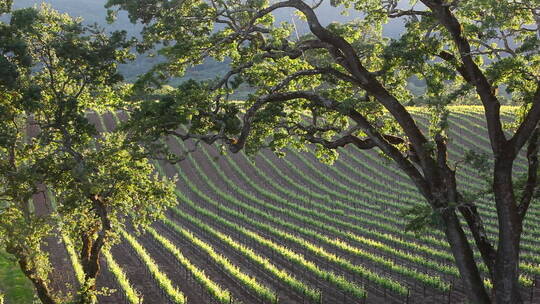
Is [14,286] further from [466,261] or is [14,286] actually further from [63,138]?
[466,261]

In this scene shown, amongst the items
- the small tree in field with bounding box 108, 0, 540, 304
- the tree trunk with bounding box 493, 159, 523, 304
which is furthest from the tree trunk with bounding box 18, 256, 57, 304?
the tree trunk with bounding box 493, 159, 523, 304

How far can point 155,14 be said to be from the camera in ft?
44.0

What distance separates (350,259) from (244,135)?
1719cm

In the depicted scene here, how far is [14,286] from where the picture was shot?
24562mm

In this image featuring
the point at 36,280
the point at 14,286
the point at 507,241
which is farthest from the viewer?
the point at 14,286

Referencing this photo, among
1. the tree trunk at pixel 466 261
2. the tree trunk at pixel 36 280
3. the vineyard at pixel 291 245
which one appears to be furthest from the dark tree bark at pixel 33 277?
the tree trunk at pixel 466 261

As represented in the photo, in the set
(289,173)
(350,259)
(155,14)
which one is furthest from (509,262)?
(289,173)

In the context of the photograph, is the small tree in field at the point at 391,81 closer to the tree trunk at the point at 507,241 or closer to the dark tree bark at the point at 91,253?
the tree trunk at the point at 507,241

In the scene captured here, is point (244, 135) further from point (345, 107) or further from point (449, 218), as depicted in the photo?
point (449, 218)

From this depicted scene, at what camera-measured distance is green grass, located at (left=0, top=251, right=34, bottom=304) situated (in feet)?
75.5

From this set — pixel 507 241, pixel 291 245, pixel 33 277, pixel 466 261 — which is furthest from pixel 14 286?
pixel 507 241

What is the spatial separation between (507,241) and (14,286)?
2268cm

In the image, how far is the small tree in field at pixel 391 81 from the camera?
11883mm

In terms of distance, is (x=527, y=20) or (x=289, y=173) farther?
(x=289, y=173)
